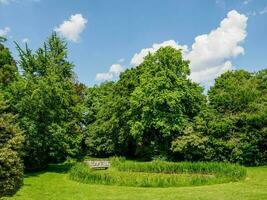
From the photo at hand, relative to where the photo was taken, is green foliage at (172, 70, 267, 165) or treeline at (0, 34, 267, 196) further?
green foliage at (172, 70, 267, 165)

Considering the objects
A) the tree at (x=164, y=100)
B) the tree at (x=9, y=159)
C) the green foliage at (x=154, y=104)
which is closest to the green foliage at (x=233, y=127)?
the tree at (x=164, y=100)

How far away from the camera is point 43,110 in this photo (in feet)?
95.1

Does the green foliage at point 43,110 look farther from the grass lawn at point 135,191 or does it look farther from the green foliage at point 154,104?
the green foliage at point 154,104

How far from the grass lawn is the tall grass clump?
2.62ft

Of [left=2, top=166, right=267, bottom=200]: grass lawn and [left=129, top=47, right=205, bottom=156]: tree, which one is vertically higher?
[left=129, top=47, right=205, bottom=156]: tree

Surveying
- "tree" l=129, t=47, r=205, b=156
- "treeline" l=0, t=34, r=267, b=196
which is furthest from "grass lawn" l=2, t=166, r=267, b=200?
"tree" l=129, t=47, r=205, b=156

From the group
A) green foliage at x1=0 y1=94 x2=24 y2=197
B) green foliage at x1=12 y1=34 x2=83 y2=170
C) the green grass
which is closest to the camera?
green foliage at x1=0 y1=94 x2=24 y2=197

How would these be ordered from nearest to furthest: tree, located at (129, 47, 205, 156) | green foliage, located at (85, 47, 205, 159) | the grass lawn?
the grass lawn < tree, located at (129, 47, 205, 156) < green foliage, located at (85, 47, 205, 159)

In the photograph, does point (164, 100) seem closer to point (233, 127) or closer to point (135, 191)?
point (233, 127)

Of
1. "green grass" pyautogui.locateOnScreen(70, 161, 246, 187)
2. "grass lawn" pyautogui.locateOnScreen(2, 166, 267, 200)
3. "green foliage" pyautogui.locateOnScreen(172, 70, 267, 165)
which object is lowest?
"grass lawn" pyautogui.locateOnScreen(2, 166, 267, 200)

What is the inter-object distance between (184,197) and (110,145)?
89.7 feet

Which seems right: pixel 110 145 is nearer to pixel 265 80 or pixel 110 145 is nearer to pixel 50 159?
pixel 50 159

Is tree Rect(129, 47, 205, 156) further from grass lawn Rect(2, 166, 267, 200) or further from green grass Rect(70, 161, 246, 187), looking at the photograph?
grass lawn Rect(2, 166, 267, 200)

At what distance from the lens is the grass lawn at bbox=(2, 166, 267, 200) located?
1808 cm
